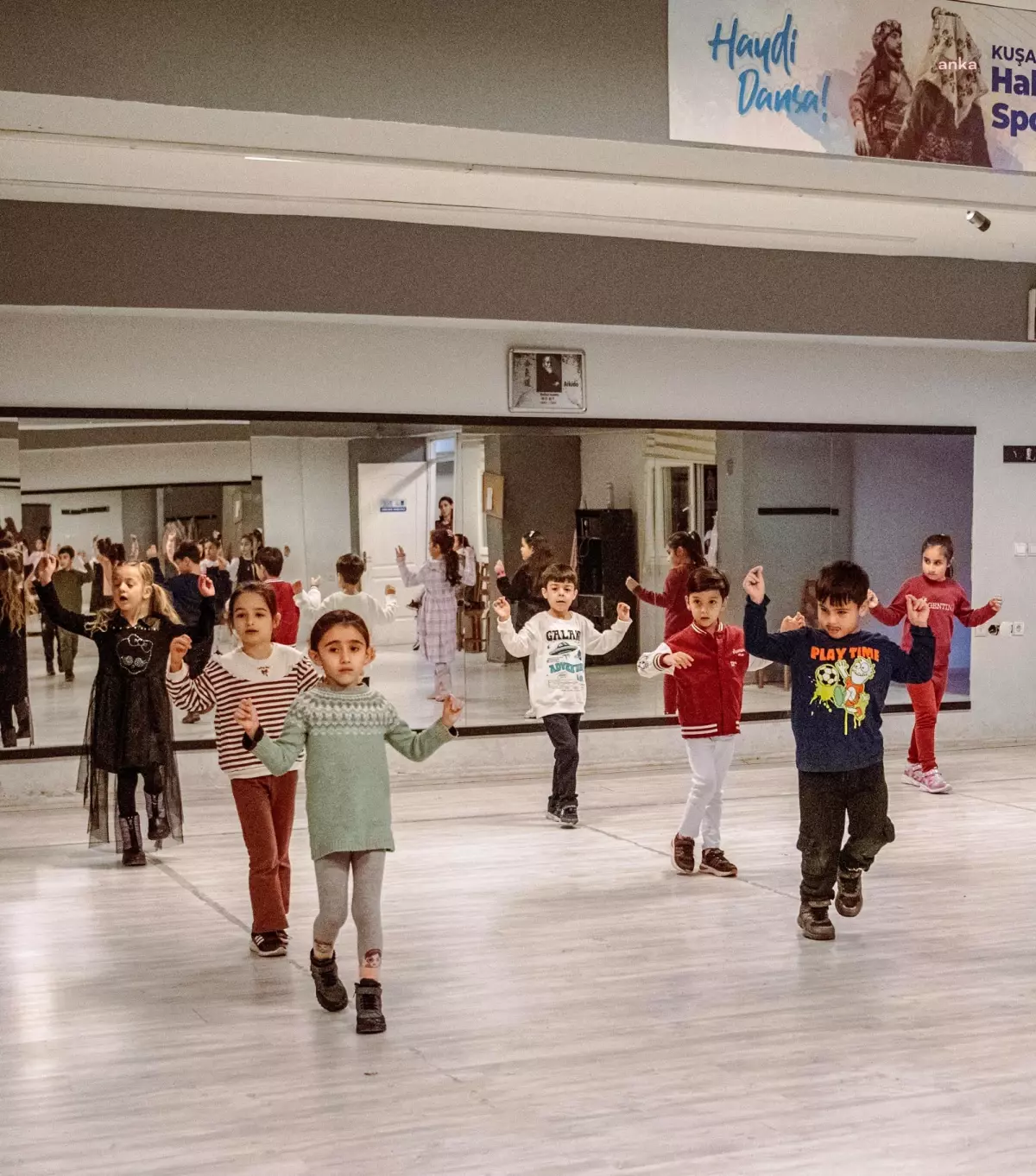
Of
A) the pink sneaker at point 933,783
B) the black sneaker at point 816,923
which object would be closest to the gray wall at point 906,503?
the pink sneaker at point 933,783

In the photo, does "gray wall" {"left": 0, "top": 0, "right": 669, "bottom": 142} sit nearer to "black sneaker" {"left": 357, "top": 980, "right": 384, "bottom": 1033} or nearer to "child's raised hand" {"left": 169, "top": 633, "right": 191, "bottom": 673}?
"child's raised hand" {"left": 169, "top": 633, "right": 191, "bottom": 673}

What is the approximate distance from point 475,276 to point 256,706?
408 centimetres

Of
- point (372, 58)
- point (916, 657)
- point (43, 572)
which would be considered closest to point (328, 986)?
point (916, 657)

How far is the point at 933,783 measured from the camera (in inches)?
361

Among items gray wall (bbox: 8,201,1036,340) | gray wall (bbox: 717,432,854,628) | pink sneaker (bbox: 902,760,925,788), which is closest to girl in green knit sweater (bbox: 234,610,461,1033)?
gray wall (bbox: 8,201,1036,340)

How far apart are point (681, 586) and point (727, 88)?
3.82 meters

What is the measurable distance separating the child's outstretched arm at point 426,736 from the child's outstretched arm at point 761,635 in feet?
4.46

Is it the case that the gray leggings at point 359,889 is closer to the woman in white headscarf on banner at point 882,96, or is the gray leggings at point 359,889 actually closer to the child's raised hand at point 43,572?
the child's raised hand at point 43,572

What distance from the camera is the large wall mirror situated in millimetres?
8812

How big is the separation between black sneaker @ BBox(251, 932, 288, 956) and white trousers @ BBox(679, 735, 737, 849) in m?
1.97

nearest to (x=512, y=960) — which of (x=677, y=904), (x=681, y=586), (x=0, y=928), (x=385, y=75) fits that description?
(x=677, y=904)

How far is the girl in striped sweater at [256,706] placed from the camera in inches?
217

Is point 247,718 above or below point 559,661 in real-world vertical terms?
above

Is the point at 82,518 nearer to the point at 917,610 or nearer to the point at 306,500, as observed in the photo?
the point at 306,500
